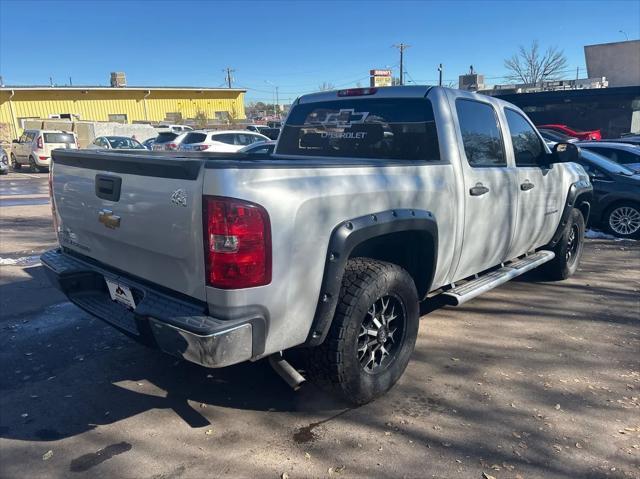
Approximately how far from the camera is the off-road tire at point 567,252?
5809 millimetres

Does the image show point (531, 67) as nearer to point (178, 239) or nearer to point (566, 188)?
point (566, 188)

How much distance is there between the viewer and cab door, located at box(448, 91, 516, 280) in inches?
155

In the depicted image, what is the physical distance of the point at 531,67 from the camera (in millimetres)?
66188

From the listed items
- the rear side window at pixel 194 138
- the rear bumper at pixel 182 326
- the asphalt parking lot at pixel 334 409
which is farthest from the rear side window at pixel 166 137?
the rear bumper at pixel 182 326

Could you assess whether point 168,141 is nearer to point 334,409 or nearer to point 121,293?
point 121,293

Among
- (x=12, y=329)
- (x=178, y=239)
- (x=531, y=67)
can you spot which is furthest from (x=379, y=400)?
(x=531, y=67)

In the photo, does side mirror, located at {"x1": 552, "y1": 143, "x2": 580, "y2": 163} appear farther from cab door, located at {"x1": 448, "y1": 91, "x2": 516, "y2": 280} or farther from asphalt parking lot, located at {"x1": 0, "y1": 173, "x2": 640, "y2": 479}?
asphalt parking lot, located at {"x1": 0, "y1": 173, "x2": 640, "y2": 479}

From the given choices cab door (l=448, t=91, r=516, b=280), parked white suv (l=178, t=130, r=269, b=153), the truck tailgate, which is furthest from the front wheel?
parked white suv (l=178, t=130, r=269, b=153)

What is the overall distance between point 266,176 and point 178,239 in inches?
21.9

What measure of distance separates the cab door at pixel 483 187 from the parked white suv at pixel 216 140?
14.2m

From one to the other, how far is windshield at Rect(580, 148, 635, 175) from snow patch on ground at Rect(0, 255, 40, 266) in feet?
29.1

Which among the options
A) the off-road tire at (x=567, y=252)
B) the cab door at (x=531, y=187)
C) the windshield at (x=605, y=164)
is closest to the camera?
the cab door at (x=531, y=187)

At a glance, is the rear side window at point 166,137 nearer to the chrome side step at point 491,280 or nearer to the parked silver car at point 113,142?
the parked silver car at point 113,142

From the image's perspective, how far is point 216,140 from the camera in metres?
18.9
